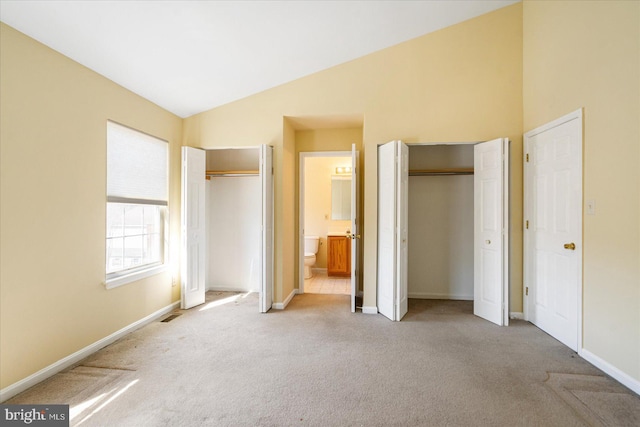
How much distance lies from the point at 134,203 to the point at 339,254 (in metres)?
3.41

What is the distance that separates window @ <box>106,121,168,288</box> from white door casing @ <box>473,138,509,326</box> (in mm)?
3718

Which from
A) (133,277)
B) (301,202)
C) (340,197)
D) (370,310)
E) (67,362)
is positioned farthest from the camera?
(340,197)

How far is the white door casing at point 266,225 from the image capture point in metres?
3.46

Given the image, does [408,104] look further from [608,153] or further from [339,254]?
[339,254]

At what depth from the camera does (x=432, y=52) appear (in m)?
3.41

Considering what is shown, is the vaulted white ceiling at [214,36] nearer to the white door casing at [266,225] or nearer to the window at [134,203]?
the window at [134,203]

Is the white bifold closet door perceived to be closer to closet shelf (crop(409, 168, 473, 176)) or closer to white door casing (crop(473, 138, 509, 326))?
white door casing (crop(473, 138, 509, 326))

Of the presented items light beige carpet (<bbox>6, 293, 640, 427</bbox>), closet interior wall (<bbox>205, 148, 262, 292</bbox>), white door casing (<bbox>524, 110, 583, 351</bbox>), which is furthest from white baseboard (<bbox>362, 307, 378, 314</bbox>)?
closet interior wall (<bbox>205, 148, 262, 292</bbox>)

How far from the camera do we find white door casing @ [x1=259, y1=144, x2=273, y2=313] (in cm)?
346

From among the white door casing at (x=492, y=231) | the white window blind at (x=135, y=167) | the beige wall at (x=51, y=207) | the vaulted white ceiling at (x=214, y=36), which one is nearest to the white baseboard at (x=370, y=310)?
the white door casing at (x=492, y=231)

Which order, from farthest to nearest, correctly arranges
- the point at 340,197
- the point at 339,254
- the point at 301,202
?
the point at 340,197 < the point at 339,254 < the point at 301,202

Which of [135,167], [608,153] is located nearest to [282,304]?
[135,167]

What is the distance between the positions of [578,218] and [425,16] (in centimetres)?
245

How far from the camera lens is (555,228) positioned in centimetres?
285
